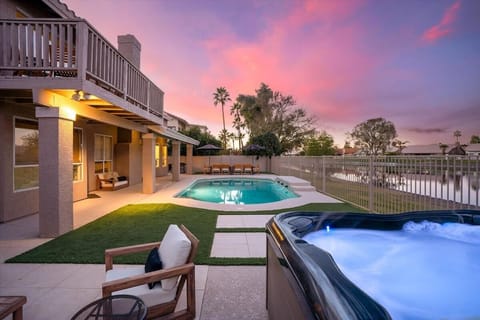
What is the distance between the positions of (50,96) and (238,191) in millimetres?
9603

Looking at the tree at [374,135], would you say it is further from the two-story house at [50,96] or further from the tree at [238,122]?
the two-story house at [50,96]

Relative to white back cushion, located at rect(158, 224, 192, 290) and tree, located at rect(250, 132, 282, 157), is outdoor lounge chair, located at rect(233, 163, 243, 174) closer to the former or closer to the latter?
tree, located at rect(250, 132, 282, 157)

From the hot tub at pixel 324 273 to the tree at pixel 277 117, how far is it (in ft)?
89.5

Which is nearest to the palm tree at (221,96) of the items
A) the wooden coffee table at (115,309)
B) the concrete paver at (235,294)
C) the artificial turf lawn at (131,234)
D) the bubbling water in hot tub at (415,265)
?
the artificial turf lawn at (131,234)

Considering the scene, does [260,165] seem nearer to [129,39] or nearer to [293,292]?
[129,39]

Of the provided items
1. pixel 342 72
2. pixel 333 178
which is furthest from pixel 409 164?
pixel 342 72

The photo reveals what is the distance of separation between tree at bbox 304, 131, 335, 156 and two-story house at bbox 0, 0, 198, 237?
23292 millimetres

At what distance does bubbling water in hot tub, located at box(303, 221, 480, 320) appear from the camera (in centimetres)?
196

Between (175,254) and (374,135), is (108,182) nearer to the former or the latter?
(175,254)

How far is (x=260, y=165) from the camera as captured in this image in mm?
21828

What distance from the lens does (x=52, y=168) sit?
4.57 m

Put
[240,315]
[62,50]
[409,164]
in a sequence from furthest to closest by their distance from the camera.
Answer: [409,164]
[62,50]
[240,315]

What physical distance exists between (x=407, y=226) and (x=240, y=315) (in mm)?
2687

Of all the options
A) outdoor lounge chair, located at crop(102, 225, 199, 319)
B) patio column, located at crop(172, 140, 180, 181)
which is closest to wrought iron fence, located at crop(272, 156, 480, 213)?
outdoor lounge chair, located at crop(102, 225, 199, 319)
